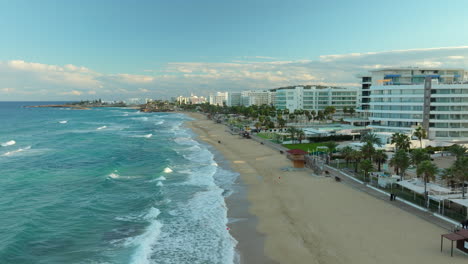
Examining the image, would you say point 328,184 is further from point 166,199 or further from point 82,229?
point 82,229

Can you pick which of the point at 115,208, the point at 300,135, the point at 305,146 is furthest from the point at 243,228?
the point at 300,135

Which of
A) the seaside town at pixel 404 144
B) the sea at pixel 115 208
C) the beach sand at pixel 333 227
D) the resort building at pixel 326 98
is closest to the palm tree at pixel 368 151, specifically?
the seaside town at pixel 404 144

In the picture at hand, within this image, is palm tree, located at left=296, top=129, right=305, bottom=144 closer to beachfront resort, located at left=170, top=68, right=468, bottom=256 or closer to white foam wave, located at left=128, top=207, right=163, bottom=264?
beachfront resort, located at left=170, top=68, right=468, bottom=256

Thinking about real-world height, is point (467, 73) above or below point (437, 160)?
above

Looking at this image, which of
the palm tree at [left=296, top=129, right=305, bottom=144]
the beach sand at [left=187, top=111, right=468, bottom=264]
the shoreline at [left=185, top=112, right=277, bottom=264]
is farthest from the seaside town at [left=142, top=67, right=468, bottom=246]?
the shoreline at [left=185, top=112, right=277, bottom=264]

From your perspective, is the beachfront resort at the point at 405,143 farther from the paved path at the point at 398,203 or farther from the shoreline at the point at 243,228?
the shoreline at the point at 243,228

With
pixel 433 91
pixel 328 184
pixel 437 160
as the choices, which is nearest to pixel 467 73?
pixel 433 91
